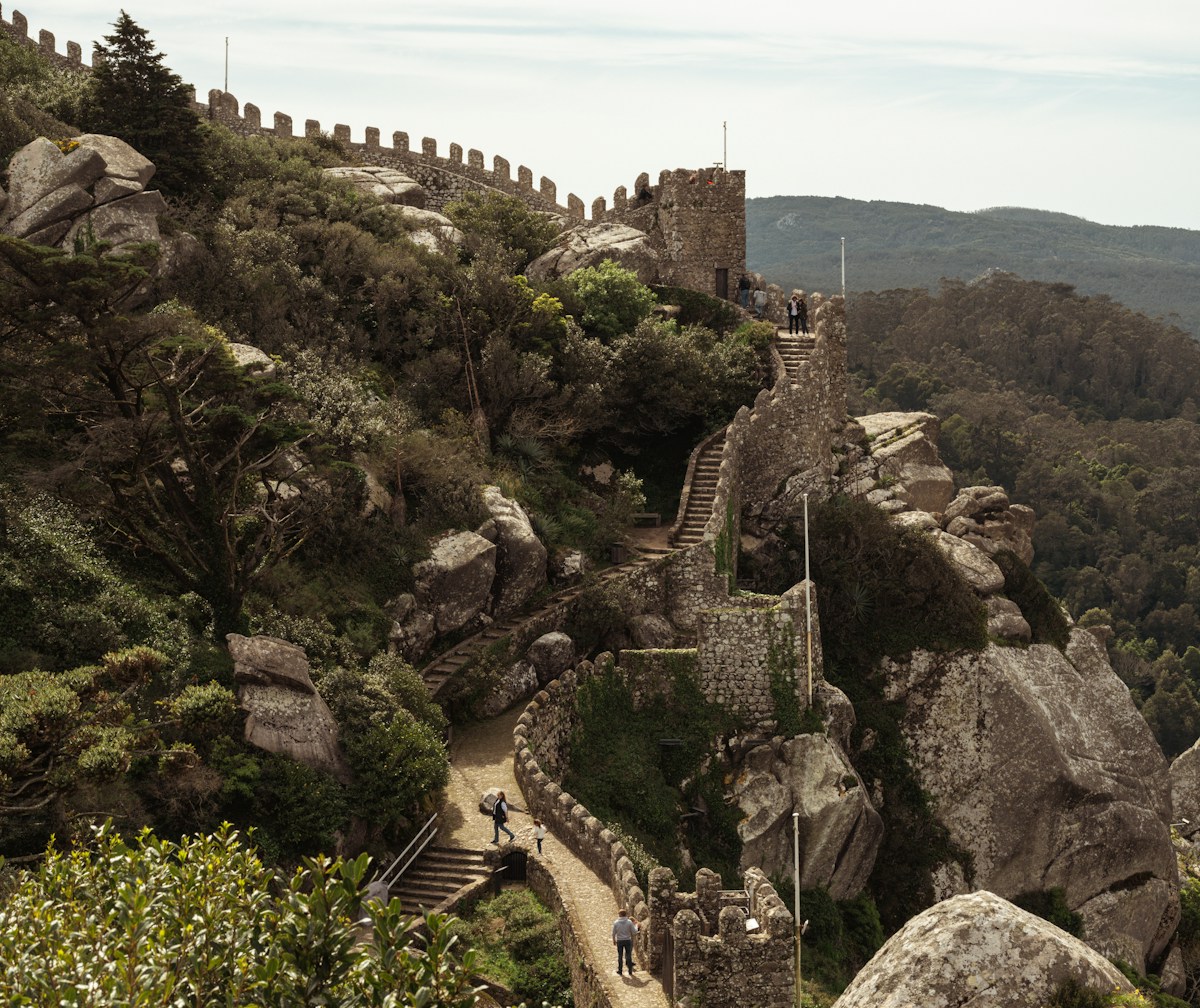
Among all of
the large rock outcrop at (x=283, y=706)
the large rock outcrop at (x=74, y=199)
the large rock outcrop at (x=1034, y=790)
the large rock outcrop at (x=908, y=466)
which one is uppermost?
the large rock outcrop at (x=74, y=199)

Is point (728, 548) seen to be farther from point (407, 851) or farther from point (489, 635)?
point (407, 851)

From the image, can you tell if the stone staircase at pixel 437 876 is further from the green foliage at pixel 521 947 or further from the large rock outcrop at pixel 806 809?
the large rock outcrop at pixel 806 809

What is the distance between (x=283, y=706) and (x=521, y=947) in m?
5.66

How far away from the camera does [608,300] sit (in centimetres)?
4644

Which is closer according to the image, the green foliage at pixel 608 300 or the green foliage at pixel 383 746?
the green foliage at pixel 383 746

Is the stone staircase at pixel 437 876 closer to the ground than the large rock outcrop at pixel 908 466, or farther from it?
closer to the ground

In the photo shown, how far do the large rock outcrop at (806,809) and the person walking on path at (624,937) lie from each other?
977cm

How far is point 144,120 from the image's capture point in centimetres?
4403

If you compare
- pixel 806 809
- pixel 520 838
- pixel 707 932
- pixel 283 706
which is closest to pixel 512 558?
pixel 806 809

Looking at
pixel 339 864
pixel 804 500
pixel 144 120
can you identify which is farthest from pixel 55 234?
pixel 339 864

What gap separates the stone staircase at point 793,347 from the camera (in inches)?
1793

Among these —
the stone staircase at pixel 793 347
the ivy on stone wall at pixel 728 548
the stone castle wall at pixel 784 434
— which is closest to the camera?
the ivy on stone wall at pixel 728 548

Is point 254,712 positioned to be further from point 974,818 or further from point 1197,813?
point 1197,813

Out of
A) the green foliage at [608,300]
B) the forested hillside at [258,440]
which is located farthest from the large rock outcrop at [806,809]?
the green foliage at [608,300]
